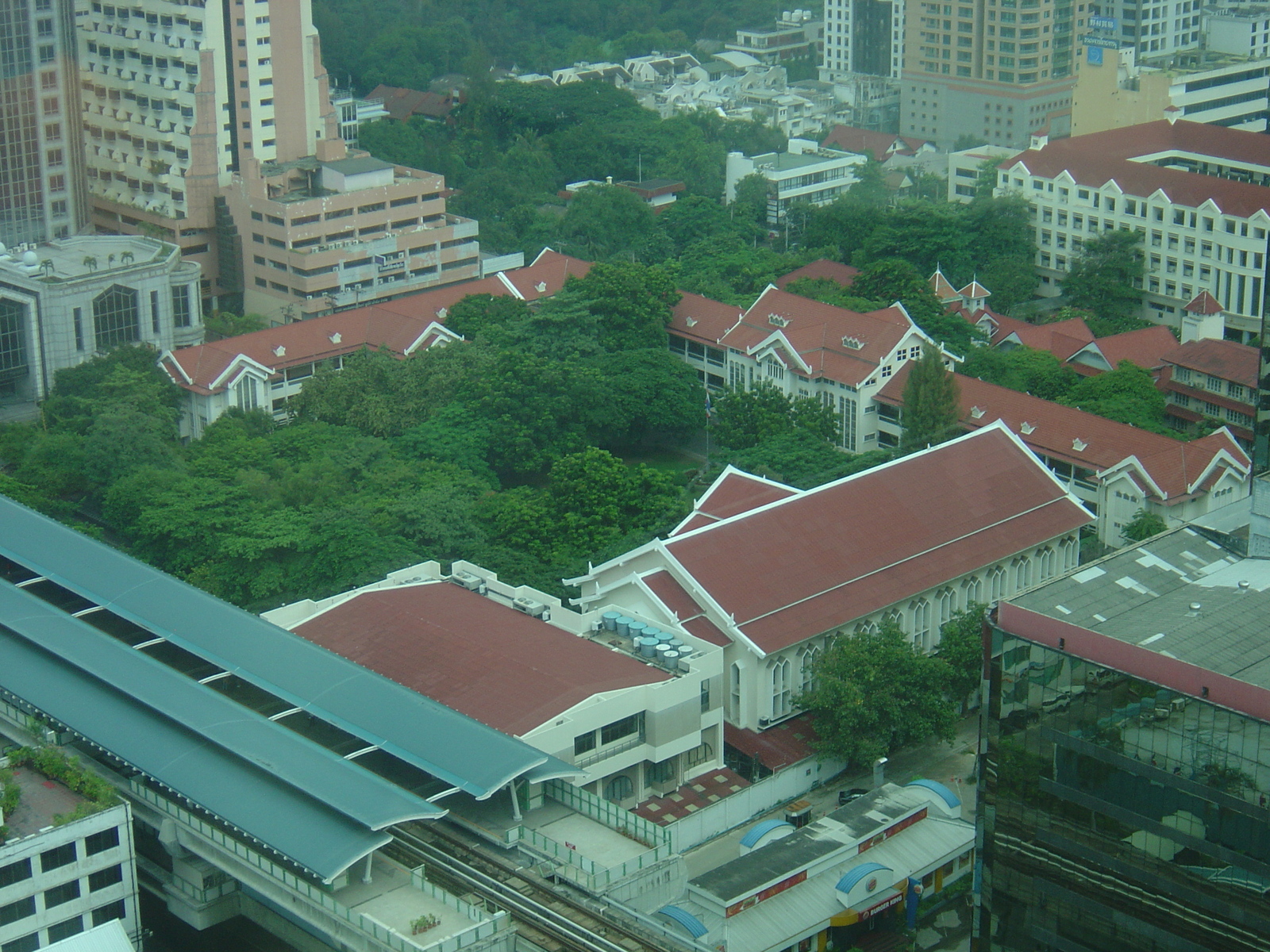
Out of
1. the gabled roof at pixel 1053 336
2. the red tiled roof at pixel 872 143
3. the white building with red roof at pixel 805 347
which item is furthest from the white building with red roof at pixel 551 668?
the red tiled roof at pixel 872 143

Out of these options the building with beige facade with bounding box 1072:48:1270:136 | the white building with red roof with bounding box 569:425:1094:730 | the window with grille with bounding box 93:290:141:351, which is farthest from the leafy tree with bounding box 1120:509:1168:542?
the building with beige facade with bounding box 1072:48:1270:136

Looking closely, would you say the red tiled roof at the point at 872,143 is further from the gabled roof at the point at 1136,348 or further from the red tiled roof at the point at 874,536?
the red tiled roof at the point at 874,536

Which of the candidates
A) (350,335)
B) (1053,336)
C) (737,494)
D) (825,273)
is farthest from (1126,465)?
(350,335)

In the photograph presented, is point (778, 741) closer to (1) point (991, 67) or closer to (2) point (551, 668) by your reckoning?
(2) point (551, 668)

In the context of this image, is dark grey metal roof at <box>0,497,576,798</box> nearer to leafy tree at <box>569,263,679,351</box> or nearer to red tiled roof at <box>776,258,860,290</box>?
leafy tree at <box>569,263,679,351</box>

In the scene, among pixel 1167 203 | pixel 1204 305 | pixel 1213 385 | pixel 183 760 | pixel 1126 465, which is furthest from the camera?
pixel 1167 203

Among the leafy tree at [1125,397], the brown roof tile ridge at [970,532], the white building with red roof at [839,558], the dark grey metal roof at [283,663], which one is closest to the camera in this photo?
the dark grey metal roof at [283,663]
